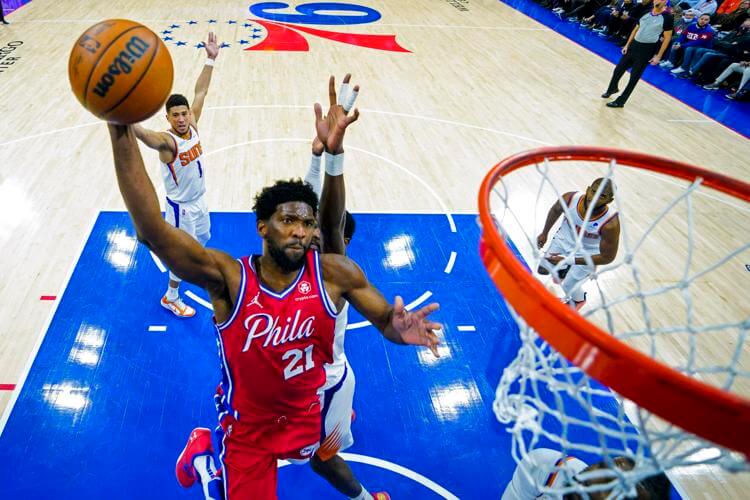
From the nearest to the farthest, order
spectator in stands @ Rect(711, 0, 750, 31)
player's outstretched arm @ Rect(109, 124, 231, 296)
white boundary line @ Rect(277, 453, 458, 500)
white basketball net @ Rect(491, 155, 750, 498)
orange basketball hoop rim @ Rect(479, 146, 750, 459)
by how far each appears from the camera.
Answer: orange basketball hoop rim @ Rect(479, 146, 750, 459) < player's outstretched arm @ Rect(109, 124, 231, 296) < white basketball net @ Rect(491, 155, 750, 498) < white boundary line @ Rect(277, 453, 458, 500) < spectator in stands @ Rect(711, 0, 750, 31)

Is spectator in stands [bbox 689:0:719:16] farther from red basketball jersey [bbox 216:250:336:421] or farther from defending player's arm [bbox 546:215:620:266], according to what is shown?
red basketball jersey [bbox 216:250:336:421]

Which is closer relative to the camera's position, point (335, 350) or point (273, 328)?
point (273, 328)

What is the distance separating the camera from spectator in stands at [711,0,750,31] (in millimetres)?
10875

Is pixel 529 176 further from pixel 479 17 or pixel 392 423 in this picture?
pixel 479 17

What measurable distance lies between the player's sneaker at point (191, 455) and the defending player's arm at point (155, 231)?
1219mm

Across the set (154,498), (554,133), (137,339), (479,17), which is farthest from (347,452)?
(479,17)

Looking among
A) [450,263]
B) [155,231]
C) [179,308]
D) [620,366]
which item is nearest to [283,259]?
[155,231]

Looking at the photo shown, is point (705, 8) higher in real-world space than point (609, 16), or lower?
higher

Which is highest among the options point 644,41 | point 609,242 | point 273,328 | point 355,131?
point 644,41

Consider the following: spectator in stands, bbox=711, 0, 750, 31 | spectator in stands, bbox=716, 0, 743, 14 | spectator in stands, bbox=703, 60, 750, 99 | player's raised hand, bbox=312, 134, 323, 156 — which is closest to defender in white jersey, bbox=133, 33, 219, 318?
player's raised hand, bbox=312, 134, 323, 156

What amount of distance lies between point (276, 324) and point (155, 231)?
0.65 m

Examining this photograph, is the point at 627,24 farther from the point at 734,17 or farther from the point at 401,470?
the point at 401,470

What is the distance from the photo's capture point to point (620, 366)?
1.28m

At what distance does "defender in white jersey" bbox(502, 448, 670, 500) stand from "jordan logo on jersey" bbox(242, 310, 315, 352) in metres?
1.10
